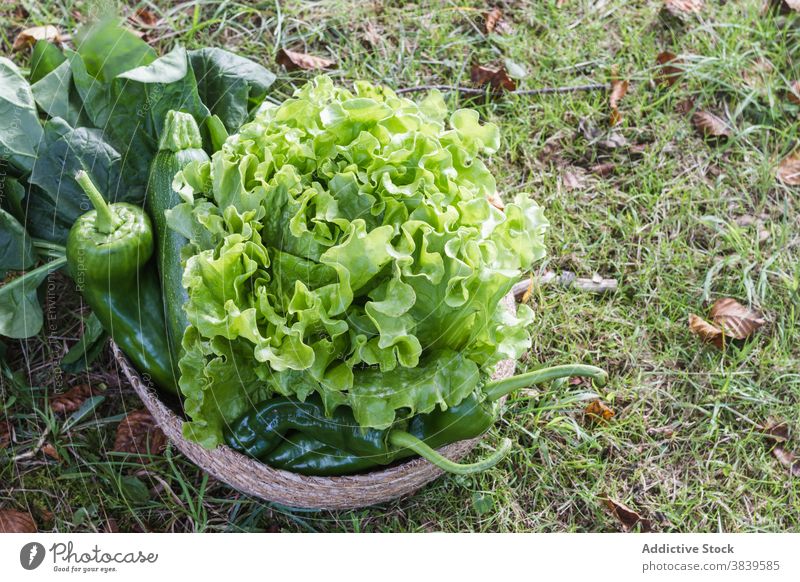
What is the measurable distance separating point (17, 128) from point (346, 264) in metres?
1.19

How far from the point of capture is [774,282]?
104 inches

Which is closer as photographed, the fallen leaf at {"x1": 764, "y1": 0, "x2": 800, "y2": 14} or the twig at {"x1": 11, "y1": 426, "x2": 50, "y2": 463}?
the twig at {"x1": 11, "y1": 426, "x2": 50, "y2": 463}

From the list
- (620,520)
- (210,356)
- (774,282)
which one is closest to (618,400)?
(620,520)

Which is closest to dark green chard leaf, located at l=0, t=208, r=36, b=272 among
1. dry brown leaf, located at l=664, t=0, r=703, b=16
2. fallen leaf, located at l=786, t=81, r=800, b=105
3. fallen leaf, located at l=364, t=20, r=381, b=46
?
fallen leaf, located at l=364, t=20, r=381, b=46

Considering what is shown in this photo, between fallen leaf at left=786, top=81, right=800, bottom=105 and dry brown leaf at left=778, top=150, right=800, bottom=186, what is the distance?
202mm

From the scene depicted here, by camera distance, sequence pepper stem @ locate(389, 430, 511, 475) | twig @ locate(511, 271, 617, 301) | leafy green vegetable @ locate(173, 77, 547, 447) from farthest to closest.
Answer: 1. twig @ locate(511, 271, 617, 301)
2. pepper stem @ locate(389, 430, 511, 475)
3. leafy green vegetable @ locate(173, 77, 547, 447)

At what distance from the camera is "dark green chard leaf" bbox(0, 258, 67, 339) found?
7.42 ft

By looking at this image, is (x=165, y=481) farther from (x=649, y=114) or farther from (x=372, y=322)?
(x=649, y=114)

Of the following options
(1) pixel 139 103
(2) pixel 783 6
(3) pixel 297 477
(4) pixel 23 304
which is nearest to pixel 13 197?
(4) pixel 23 304

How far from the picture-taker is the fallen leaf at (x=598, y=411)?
2424 mm

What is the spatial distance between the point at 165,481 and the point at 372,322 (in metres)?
0.92

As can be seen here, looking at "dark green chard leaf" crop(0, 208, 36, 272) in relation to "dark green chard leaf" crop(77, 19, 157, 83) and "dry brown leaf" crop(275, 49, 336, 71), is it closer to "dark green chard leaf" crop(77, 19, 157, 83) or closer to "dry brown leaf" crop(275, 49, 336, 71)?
"dark green chard leaf" crop(77, 19, 157, 83)

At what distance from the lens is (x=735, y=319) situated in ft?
8.38

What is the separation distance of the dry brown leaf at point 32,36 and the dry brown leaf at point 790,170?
2.42 meters
